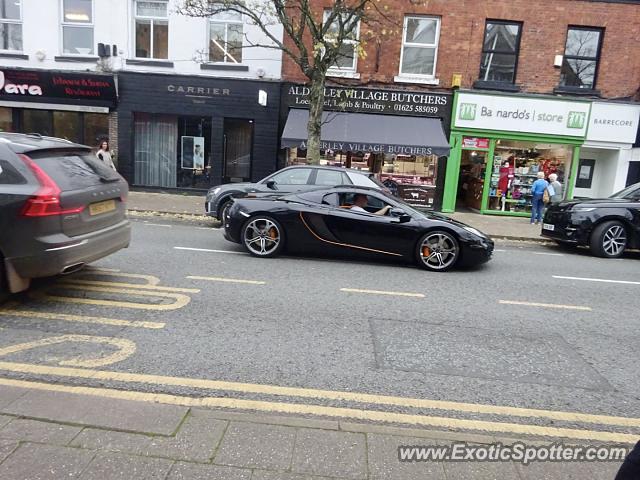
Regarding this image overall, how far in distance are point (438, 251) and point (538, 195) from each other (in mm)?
8019

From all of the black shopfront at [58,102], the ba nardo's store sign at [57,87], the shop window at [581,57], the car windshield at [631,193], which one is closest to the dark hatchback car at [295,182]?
the car windshield at [631,193]

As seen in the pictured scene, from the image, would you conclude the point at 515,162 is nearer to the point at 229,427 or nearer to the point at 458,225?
the point at 458,225

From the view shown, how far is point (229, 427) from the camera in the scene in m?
2.89

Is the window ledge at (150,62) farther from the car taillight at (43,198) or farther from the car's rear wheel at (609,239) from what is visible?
the car's rear wheel at (609,239)

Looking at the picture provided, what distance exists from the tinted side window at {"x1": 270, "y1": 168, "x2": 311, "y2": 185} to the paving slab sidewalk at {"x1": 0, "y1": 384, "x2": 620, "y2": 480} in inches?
305

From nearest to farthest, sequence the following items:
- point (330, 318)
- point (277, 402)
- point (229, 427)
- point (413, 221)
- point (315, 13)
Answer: point (229, 427) < point (277, 402) < point (330, 318) < point (413, 221) < point (315, 13)

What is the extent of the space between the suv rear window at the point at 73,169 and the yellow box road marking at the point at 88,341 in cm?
155

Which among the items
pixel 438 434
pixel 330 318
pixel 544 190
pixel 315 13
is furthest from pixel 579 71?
pixel 438 434

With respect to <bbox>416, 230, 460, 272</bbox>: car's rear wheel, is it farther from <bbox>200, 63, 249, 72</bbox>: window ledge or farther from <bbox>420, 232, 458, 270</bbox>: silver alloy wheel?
<bbox>200, 63, 249, 72</bbox>: window ledge

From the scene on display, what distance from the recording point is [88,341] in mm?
4133

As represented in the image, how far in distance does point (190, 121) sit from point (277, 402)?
14.5m

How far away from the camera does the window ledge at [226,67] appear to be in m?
15.6

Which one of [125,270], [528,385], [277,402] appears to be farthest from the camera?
[125,270]

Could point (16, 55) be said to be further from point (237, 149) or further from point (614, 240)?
point (614, 240)
